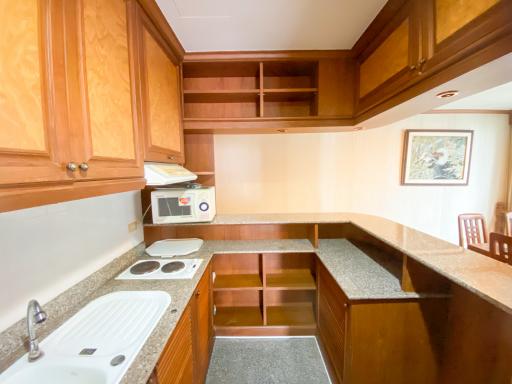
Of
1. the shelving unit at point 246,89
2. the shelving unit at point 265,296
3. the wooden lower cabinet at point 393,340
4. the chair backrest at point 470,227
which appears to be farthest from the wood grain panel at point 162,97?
the chair backrest at point 470,227

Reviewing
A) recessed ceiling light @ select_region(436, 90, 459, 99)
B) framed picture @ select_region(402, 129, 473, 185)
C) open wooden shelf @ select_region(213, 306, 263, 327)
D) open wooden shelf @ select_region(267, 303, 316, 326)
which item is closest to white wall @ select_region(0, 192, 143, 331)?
open wooden shelf @ select_region(213, 306, 263, 327)

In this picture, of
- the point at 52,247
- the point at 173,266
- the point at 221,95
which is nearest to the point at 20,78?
the point at 52,247

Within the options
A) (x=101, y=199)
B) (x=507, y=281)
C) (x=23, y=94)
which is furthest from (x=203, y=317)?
(x=507, y=281)

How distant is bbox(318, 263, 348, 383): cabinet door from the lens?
1353mm

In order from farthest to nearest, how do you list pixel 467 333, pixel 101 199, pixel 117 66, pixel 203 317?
1. pixel 203 317
2. pixel 101 199
3. pixel 467 333
4. pixel 117 66

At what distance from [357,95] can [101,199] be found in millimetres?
2015

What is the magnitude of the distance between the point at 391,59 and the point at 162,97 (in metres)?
1.46

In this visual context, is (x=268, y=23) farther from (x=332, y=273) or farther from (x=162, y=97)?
(x=332, y=273)

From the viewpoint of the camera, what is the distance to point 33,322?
30.7 inches

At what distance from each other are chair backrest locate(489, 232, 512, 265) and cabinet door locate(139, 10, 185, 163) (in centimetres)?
298

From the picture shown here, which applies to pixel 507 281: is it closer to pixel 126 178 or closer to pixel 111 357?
pixel 111 357

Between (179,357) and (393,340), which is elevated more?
(179,357)

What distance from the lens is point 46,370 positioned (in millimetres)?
757

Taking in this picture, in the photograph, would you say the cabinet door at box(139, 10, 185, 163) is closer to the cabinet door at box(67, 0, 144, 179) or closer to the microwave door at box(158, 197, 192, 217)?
the cabinet door at box(67, 0, 144, 179)
